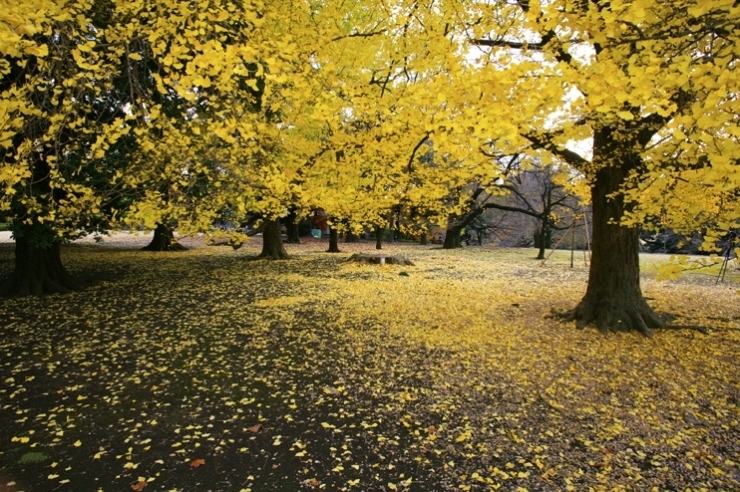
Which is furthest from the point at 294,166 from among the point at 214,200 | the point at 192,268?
the point at 192,268

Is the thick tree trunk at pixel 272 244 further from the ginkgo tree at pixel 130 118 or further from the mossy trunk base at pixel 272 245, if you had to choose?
the ginkgo tree at pixel 130 118

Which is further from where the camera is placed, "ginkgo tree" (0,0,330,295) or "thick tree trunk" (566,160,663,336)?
"thick tree trunk" (566,160,663,336)

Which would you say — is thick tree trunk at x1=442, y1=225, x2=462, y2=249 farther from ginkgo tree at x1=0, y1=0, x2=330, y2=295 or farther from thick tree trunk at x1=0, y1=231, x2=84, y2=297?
thick tree trunk at x1=0, y1=231, x2=84, y2=297

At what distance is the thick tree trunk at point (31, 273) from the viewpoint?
32.0ft

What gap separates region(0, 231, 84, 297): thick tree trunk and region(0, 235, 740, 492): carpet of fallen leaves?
608mm

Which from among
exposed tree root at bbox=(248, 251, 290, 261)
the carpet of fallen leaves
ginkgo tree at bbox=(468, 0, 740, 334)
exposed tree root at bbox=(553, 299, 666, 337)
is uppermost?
ginkgo tree at bbox=(468, 0, 740, 334)

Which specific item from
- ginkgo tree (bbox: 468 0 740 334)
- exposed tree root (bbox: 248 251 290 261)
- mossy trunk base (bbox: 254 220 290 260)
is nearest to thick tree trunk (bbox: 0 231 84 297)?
exposed tree root (bbox: 248 251 290 261)

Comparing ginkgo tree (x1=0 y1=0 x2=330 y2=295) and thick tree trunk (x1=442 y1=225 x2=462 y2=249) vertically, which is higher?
ginkgo tree (x1=0 y1=0 x2=330 y2=295)

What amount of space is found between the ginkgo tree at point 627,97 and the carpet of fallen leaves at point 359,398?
4.74ft

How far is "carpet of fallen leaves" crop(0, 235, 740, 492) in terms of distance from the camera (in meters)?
3.33

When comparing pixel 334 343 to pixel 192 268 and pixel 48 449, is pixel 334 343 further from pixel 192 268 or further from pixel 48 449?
pixel 192 268

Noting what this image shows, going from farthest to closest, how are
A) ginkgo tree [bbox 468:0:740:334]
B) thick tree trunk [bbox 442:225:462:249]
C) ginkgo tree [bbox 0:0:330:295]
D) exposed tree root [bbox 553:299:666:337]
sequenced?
1. thick tree trunk [bbox 442:225:462:249]
2. exposed tree root [bbox 553:299:666:337]
3. ginkgo tree [bbox 0:0:330:295]
4. ginkgo tree [bbox 468:0:740:334]

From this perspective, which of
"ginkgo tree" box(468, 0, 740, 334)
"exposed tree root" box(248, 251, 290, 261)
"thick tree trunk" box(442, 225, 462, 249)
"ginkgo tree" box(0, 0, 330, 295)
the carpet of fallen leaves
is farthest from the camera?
"thick tree trunk" box(442, 225, 462, 249)

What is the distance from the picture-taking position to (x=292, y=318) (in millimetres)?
8109
